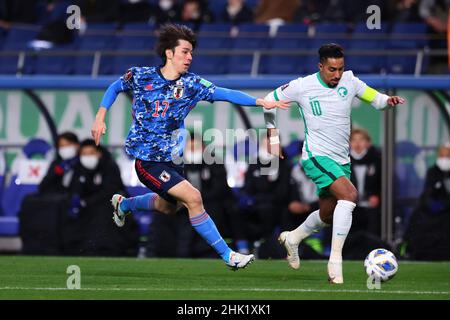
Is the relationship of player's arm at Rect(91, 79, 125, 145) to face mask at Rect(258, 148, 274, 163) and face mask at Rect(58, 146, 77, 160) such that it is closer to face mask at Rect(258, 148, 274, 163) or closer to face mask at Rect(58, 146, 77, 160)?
face mask at Rect(258, 148, 274, 163)

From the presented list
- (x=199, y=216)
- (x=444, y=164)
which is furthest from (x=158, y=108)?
(x=444, y=164)

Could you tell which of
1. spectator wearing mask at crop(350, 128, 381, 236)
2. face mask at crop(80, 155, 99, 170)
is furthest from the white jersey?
face mask at crop(80, 155, 99, 170)

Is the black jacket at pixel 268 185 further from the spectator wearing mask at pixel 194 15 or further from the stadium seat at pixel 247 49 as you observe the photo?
the spectator wearing mask at pixel 194 15

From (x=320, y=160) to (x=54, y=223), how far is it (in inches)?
230

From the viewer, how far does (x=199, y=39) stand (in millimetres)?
19031

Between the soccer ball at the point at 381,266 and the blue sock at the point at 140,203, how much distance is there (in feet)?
7.52

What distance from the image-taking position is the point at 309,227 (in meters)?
11.6

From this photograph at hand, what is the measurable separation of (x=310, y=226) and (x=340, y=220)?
955 millimetres

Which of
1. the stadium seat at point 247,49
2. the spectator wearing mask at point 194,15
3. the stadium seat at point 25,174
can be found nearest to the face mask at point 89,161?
the stadium seat at point 25,174

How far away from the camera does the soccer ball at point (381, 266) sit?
10500 mm

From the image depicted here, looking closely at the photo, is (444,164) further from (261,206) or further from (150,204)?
(150,204)
